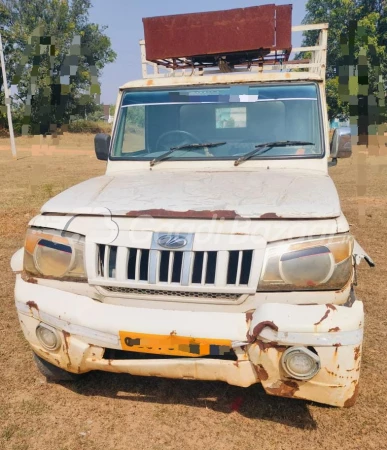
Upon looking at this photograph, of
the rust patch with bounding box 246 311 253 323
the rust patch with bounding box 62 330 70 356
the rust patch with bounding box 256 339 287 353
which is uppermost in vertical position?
the rust patch with bounding box 246 311 253 323

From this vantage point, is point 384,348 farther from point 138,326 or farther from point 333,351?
point 138,326

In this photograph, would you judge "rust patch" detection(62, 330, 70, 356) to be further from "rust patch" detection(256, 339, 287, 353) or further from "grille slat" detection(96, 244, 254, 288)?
"rust patch" detection(256, 339, 287, 353)

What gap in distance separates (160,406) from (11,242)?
455 cm

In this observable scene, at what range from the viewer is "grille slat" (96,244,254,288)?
227 cm

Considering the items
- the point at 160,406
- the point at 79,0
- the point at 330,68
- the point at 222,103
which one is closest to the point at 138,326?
the point at 160,406

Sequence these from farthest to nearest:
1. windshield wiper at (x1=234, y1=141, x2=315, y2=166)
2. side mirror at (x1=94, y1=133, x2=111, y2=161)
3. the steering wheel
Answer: side mirror at (x1=94, y1=133, x2=111, y2=161) → the steering wheel → windshield wiper at (x1=234, y1=141, x2=315, y2=166)

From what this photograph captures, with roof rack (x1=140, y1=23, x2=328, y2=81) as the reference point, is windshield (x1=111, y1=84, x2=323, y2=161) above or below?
below

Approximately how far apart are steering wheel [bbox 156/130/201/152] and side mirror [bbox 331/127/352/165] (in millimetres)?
Result: 1057

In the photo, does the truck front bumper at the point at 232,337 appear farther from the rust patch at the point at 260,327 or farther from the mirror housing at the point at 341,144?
the mirror housing at the point at 341,144

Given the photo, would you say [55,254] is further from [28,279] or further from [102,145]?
[102,145]

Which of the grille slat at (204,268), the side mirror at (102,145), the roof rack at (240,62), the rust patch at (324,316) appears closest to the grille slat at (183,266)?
the grille slat at (204,268)

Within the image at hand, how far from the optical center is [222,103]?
3.68 metres

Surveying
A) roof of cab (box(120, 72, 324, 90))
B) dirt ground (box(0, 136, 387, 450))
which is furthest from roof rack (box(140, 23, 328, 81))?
dirt ground (box(0, 136, 387, 450))

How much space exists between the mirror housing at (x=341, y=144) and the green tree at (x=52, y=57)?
28102 mm
